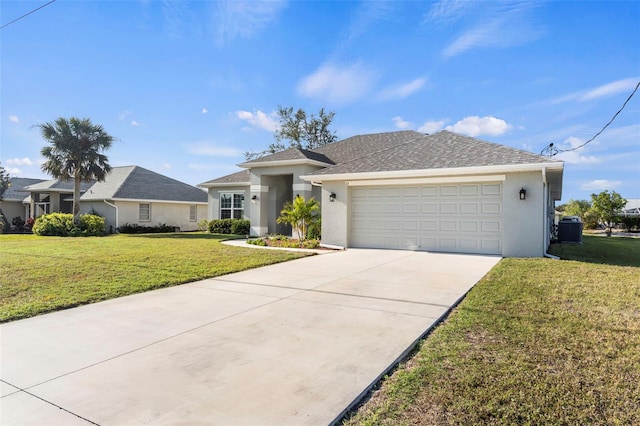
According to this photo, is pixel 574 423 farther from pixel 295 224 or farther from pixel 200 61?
pixel 200 61

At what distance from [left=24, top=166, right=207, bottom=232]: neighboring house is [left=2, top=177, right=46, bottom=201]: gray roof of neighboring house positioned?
3028 mm

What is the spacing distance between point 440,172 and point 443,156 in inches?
48.4

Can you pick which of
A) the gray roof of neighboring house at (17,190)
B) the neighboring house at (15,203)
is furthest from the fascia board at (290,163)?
the neighboring house at (15,203)

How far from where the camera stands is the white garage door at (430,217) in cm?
1127

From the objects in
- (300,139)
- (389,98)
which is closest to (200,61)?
(389,98)

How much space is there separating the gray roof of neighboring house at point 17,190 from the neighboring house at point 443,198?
99.4 feet

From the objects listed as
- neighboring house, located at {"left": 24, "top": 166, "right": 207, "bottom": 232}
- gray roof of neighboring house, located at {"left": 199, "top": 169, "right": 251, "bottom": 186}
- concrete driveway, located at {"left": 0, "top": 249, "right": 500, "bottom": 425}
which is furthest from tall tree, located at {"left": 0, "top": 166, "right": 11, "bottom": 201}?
concrete driveway, located at {"left": 0, "top": 249, "right": 500, "bottom": 425}

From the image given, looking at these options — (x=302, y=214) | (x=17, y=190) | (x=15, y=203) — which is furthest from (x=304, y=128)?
(x=15, y=203)

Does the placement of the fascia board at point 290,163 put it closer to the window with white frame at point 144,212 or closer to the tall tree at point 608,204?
the window with white frame at point 144,212

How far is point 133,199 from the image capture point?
80.7 feet

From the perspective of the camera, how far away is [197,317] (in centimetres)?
513

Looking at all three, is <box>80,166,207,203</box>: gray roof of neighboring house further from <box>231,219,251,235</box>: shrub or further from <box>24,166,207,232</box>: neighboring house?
<box>231,219,251,235</box>: shrub

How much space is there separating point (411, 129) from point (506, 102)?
17.8 feet

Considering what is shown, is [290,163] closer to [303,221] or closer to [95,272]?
[303,221]
